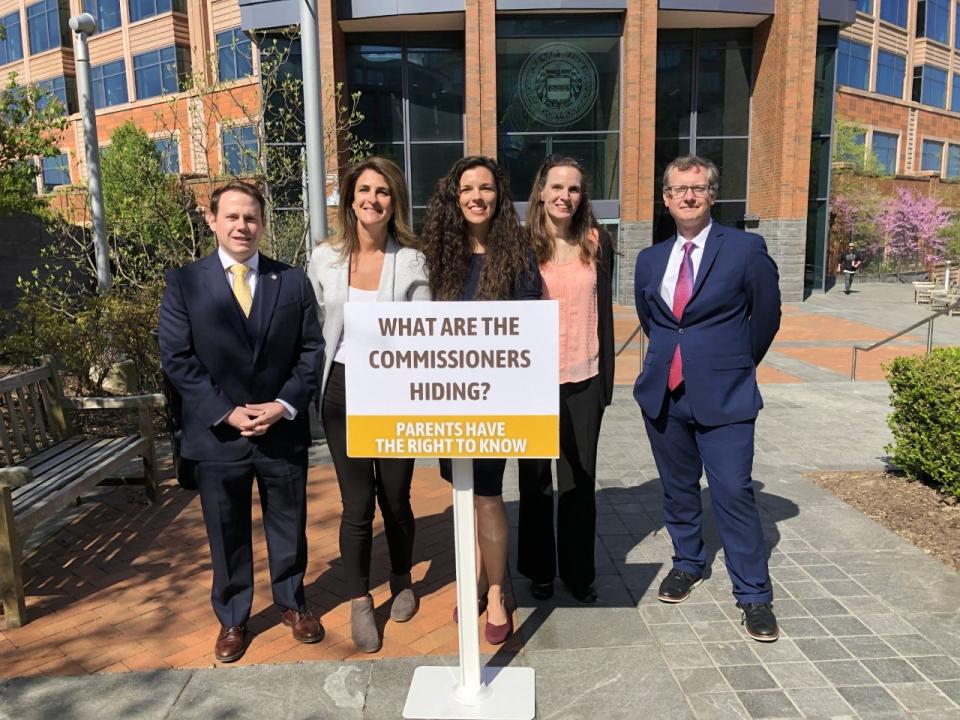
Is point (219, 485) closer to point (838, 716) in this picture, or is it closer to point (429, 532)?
point (429, 532)

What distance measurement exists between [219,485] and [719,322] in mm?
2302

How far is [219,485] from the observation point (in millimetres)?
3131

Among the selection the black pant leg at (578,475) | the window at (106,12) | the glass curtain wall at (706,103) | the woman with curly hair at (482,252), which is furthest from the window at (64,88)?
the black pant leg at (578,475)

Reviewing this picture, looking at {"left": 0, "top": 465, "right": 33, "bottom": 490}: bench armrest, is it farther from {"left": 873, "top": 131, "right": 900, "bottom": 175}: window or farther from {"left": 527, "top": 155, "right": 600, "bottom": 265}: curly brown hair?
{"left": 873, "top": 131, "right": 900, "bottom": 175}: window

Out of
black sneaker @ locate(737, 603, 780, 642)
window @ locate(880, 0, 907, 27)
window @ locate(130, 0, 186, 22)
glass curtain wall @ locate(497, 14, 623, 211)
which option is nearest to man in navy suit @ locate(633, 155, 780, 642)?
black sneaker @ locate(737, 603, 780, 642)

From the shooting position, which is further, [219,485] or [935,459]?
[935,459]

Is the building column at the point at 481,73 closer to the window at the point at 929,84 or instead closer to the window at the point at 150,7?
the window at the point at 150,7

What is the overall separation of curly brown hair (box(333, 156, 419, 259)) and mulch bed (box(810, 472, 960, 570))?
342 cm

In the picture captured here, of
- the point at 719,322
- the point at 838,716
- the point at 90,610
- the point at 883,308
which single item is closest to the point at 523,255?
the point at 719,322

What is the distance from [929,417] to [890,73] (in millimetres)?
42967

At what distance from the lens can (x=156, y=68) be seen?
37.1m

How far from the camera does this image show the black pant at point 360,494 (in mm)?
3137

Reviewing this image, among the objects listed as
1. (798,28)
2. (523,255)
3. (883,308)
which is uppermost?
(798,28)

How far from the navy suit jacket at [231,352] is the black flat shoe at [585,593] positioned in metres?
1.54
